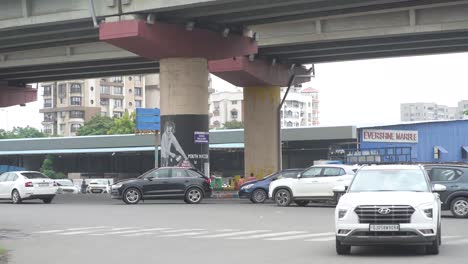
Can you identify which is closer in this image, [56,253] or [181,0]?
[56,253]

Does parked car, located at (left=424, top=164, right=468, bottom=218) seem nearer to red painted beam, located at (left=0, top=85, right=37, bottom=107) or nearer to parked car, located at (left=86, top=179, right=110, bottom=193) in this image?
red painted beam, located at (left=0, top=85, right=37, bottom=107)

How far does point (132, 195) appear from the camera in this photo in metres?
29.1

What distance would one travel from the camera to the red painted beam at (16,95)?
167 feet

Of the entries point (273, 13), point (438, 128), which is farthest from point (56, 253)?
point (438, 128)

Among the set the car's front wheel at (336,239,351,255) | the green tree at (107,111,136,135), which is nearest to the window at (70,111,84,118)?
the green tree at (107,111,136,135)

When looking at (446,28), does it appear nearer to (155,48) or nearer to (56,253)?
(155,48)

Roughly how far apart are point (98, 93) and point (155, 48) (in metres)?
103

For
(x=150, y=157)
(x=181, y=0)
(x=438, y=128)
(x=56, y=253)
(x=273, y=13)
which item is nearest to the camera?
(x=56, y=253)

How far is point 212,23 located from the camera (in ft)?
104

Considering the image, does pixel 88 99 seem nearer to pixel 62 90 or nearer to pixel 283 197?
pixel 62 90

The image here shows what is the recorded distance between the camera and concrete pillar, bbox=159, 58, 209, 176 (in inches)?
1258

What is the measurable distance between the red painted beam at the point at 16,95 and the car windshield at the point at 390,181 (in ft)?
139

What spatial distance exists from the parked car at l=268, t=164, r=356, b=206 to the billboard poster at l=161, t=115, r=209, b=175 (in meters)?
6.60

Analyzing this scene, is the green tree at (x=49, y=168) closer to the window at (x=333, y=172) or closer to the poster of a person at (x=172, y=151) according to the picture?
the poster of a person at (x=172, y=151)
